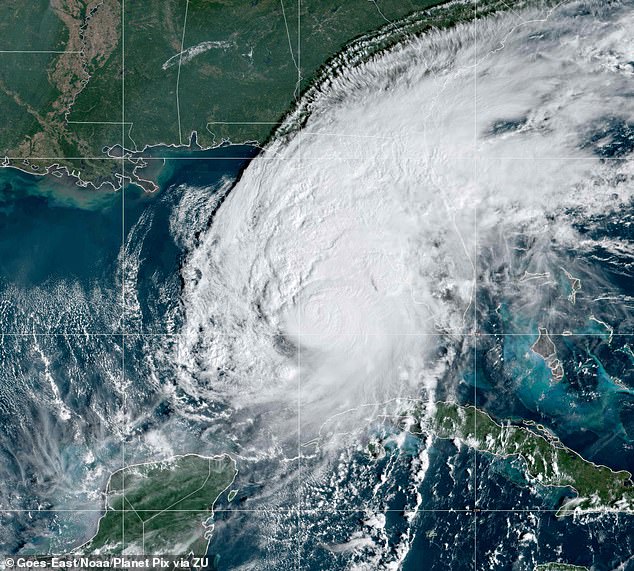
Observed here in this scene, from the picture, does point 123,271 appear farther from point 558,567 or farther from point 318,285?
point 558,567

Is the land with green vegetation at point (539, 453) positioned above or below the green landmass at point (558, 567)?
above

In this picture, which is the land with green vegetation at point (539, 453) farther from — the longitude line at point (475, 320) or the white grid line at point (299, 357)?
the white grid line at point (299, 357)

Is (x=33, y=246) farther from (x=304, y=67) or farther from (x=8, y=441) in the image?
(x=304, y=67)

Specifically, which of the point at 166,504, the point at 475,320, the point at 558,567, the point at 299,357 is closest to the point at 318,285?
the point at 299,357

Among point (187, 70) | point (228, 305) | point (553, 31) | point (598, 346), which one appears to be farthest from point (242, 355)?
point (553, 31)

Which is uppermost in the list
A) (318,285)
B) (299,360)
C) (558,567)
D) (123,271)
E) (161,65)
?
(161,65)

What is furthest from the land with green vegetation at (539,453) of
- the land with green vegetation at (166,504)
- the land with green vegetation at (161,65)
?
the land with green vegetation at (161,65)
